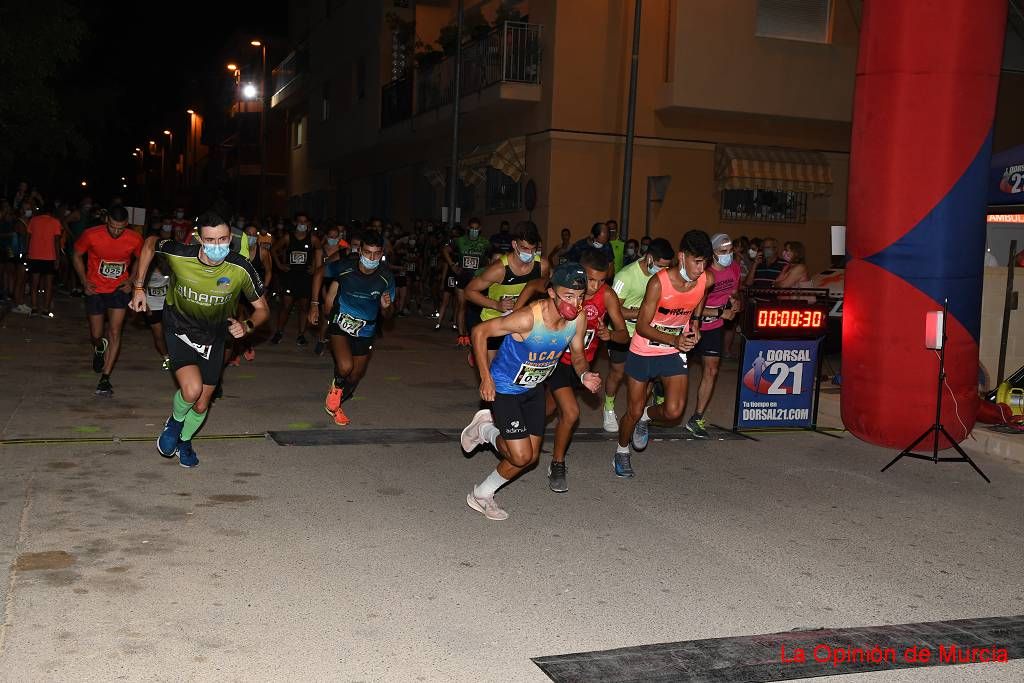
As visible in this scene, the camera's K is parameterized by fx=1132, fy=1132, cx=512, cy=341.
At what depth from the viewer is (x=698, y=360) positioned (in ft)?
56.7

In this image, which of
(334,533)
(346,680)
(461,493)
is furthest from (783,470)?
(346,680)

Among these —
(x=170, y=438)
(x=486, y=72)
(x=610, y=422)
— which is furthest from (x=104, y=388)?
(x=486, y=72)

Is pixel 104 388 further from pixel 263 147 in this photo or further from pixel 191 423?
pixel 263 147

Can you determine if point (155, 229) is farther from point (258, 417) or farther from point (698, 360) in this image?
point (258, 417)

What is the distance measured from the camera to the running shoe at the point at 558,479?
8125mm

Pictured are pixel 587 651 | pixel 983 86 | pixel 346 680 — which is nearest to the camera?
pixel 346 680

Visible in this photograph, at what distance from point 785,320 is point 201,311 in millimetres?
5709

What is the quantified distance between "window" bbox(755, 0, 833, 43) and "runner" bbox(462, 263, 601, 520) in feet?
62.8

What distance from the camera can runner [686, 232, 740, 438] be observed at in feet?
34.4

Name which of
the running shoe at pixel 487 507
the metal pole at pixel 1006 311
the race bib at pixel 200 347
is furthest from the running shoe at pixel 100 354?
the metal pole at pixel 1006 311

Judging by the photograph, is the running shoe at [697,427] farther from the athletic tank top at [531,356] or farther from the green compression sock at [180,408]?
the green compression sock at [180,408]

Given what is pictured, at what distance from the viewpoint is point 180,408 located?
8266mm

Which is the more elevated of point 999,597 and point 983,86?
point 983,86

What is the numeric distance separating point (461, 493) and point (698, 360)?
986 cm
